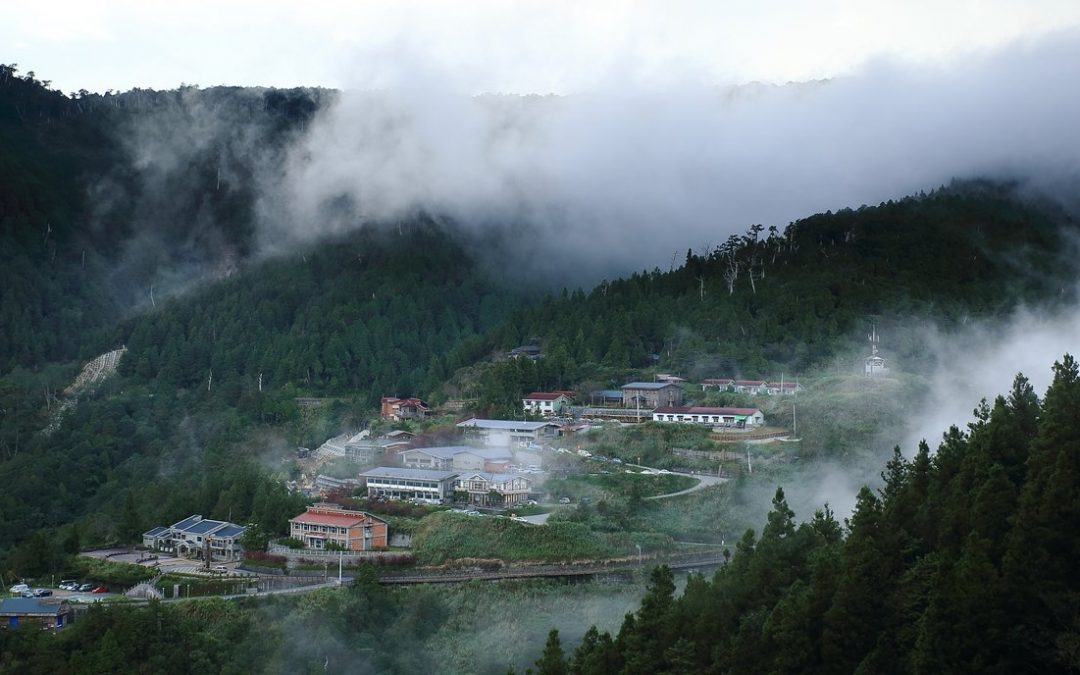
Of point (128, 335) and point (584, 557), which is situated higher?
point (128, 335)

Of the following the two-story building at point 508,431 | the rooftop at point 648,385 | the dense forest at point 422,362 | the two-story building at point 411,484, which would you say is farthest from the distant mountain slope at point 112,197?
the rooftop at point 648,385

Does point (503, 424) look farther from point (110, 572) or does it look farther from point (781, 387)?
point (110, 572)

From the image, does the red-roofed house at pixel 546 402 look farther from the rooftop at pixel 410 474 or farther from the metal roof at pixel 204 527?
the metal roof at pixel 204 527

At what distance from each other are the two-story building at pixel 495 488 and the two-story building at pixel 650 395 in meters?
9.16

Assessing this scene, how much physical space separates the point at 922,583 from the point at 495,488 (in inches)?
828

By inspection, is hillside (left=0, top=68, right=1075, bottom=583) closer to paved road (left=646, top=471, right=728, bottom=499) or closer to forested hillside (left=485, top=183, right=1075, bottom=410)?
forested hillside (left=485, top=183, right=1075, bottom=410)

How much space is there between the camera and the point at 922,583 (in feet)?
54.9

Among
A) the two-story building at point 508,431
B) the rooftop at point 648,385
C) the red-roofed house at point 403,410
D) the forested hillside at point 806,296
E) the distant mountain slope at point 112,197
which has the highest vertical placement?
the distant mountain slope at point 112,197

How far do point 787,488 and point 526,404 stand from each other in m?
15.3

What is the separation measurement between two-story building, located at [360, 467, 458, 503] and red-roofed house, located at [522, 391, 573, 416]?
27.2 ft

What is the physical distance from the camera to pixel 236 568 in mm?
32875

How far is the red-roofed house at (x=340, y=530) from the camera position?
33.0m

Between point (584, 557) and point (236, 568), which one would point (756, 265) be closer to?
point (584, 557)

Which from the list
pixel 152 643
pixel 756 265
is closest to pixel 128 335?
pixel 756 265
